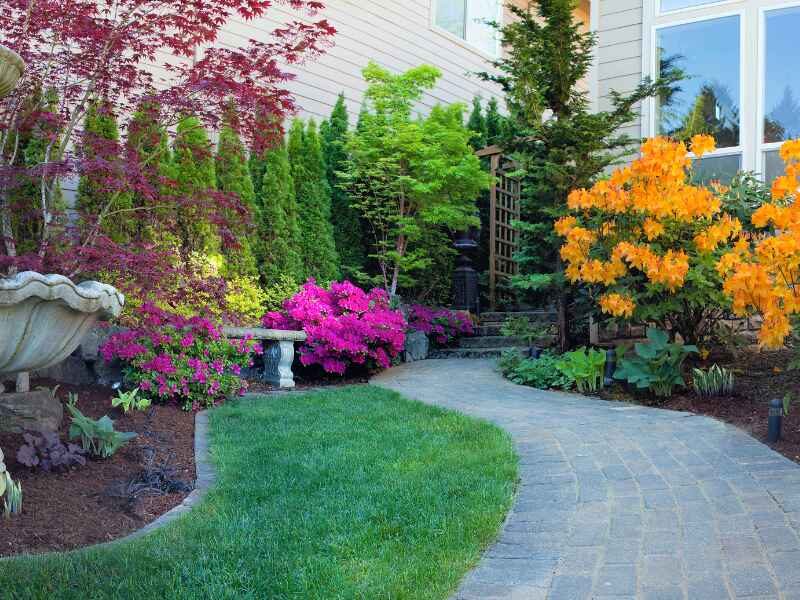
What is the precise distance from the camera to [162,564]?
9.32 feet

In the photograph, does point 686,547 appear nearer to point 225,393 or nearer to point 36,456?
point 36,456

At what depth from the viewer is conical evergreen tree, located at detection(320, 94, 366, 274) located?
408 inches

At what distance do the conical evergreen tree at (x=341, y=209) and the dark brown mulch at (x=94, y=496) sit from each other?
5401 millimetres

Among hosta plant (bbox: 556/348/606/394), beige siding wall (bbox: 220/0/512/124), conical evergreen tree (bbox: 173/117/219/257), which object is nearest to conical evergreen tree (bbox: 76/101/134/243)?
conical evergreen tree (bbox: 173/117/219/257)

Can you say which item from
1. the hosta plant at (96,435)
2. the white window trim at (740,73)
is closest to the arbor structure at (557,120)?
the white window trim at (740,73)

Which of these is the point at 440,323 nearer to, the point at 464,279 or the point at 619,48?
the point at 464,279

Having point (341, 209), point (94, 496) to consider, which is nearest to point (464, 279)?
point (341, 209)

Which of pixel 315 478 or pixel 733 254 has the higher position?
pixel 733 254

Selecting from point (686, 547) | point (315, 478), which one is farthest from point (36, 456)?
point (686, 547)

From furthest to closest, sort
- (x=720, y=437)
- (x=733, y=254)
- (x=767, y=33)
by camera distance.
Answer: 1. (x=767, y=33)
2. (x=733, y=254)
3. (x=720, y=437)

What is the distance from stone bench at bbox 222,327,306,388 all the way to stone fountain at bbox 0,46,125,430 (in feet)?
12.4

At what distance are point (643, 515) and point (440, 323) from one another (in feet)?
21.6

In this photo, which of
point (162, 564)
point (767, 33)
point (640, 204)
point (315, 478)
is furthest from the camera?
point (767, 33)

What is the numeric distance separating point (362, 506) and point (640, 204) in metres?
3.59
